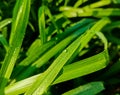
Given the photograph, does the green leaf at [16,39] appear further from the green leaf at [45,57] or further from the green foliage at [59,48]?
the green leaf at [45,57]

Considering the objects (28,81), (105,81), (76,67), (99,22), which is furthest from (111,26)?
(28,81)

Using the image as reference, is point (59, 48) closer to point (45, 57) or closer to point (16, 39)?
point (45, 57)

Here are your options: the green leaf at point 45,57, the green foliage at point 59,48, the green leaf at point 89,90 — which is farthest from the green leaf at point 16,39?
the green leaf at point 89,90

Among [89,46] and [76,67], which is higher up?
[76,67]

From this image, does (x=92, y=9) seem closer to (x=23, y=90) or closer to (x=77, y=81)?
(x=77, y=81)

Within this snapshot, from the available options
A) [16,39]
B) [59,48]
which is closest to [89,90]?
[59,48]

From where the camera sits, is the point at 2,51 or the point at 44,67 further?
the point at 2,51

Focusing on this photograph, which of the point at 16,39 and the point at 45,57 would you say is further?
the point at 45,57

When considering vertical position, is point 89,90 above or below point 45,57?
below
